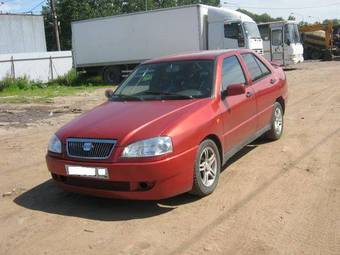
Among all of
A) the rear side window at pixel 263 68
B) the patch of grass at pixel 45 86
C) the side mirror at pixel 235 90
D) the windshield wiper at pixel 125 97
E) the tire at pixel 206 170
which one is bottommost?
the patch of grass at pixel 45 86

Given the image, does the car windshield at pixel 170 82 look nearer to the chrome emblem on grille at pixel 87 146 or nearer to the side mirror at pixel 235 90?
the side mirror at pixel 235 90

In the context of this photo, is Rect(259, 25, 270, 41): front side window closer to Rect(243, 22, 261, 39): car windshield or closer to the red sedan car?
Rect(243, 22, 261, 39): car windshield

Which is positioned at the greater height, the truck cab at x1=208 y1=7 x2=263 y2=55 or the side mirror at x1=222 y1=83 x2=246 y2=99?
the truck cab at x1=208 y1=7 x2=263 y2=55

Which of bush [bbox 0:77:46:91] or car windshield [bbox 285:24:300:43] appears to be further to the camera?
car windshield [bbox 285:24:300:43]

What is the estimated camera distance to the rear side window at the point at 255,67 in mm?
7373

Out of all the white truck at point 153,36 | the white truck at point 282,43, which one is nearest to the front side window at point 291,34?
the white truck at point 282,43

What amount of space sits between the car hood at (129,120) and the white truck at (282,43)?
22.9m

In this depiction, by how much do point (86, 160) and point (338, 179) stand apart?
2.97 metres

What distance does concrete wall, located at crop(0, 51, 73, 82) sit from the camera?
89.1 feet

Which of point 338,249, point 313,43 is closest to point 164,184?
point 338,249

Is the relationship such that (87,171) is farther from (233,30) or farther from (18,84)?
(18,84)

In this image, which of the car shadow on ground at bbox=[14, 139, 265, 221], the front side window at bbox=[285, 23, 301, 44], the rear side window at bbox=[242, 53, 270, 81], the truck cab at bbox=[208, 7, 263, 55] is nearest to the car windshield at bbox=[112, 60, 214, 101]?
the rear side window at bbox=[242, 53, 270, 81]

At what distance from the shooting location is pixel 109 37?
25984 millimetres

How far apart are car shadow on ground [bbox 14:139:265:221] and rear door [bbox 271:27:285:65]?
76.7 ft
